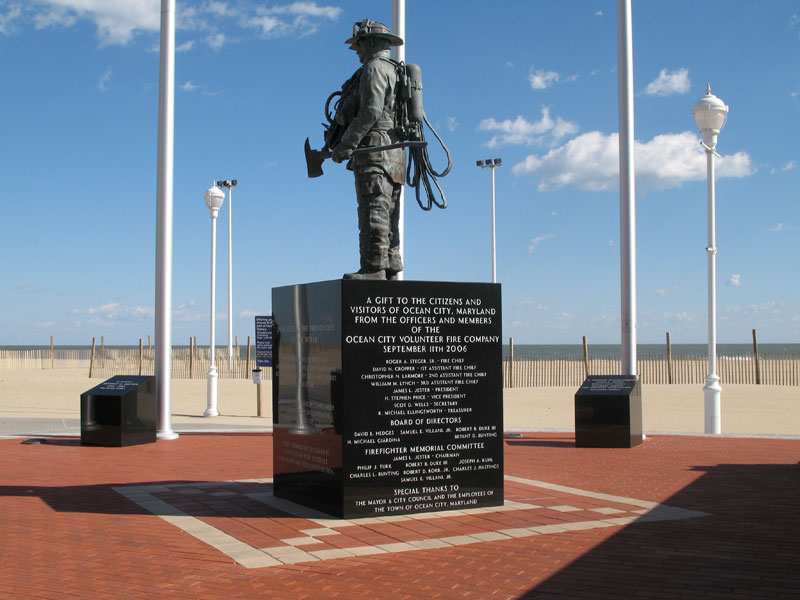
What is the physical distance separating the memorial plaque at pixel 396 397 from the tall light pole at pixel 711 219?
8.03 m

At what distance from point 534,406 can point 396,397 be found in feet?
60.1

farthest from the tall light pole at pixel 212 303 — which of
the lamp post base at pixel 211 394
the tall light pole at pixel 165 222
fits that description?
the tall light pole at pixel 165 222

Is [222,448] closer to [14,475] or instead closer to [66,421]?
[14,475]

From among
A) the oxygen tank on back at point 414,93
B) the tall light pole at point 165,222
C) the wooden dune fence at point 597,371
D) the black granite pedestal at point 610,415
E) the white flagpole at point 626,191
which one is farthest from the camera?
the wooden dune fence at point 597,371

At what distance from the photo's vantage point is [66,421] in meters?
17.4

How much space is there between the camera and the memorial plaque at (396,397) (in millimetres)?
7039

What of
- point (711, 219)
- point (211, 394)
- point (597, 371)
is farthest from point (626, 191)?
point (597, 371)

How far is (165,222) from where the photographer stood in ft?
44.0

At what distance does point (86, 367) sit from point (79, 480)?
43673mm

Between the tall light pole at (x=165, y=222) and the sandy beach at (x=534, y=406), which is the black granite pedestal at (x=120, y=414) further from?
the sandy beach at (x=534, y=406)

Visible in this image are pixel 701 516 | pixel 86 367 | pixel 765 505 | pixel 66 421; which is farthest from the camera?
pixel 86 367

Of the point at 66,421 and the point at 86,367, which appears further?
the point at 86,367

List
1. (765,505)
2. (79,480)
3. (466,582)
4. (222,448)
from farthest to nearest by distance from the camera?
(222,448) < (79,480) < (765,505) < (466,582)

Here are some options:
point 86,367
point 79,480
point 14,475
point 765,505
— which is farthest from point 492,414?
point 86,367
